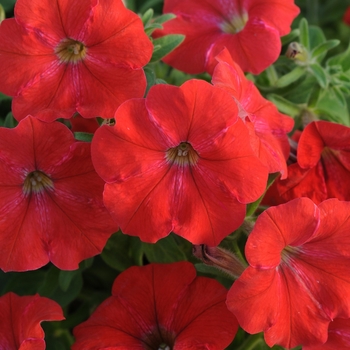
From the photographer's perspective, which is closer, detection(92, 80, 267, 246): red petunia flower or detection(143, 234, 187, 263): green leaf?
detection(92, 80, 267, 246): red petunia flower

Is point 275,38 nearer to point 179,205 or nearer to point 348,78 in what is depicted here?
point 348,78

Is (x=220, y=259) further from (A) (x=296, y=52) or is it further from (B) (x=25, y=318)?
(A) (x=296, y=52)

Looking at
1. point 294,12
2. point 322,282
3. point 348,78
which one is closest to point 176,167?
point 322,282

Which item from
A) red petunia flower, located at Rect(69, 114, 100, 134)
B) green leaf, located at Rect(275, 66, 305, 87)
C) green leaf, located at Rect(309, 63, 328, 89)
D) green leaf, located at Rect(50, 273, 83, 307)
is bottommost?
green leaf, located at Rect(50, 273, 83, 307)

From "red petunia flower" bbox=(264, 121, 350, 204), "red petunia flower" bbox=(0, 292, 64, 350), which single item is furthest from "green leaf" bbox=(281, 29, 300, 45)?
"red petunia flower" bbox=(0, 292, 64, 350)

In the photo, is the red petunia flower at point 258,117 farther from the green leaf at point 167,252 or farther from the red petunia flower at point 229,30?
the green leaf at point 167,252

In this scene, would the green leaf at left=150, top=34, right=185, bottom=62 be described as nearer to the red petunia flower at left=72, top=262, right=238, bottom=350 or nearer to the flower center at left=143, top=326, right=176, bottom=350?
the red petunia flower at left=72, top=262, right=238, bottom=350

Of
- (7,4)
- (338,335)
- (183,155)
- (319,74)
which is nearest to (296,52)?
(319,74)
